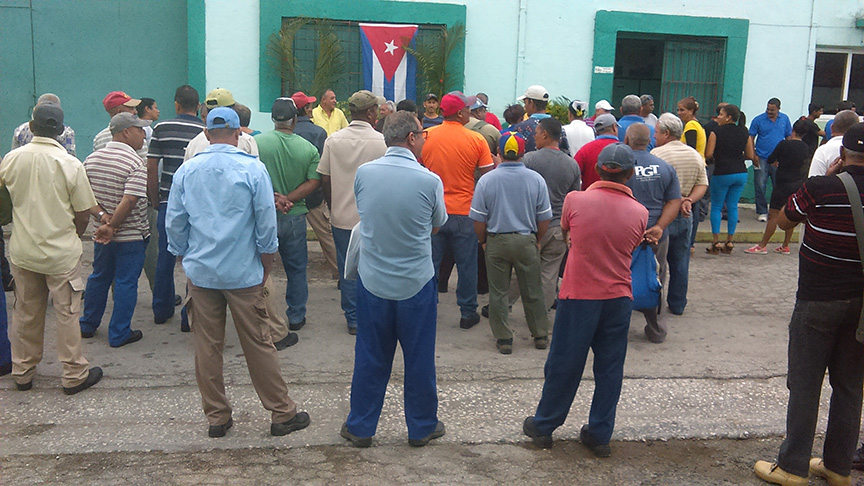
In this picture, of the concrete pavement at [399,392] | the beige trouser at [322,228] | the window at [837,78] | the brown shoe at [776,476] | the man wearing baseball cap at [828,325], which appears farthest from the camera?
the window at [837,78]

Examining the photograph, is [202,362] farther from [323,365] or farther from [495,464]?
[495,464]

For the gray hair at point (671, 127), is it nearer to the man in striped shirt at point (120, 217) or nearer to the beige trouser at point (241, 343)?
the beige trouser at point (241, 343)

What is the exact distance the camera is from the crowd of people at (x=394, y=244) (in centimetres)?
441

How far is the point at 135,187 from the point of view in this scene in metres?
6.30

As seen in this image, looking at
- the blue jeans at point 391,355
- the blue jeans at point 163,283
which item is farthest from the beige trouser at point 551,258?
the blue jeans at point 163,283

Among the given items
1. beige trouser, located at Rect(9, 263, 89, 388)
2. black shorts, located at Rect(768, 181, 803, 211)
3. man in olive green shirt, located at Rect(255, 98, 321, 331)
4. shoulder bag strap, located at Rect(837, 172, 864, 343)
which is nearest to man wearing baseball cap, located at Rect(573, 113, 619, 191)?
man in olive green shirt, located at Rect(255, 98, 321, 331)

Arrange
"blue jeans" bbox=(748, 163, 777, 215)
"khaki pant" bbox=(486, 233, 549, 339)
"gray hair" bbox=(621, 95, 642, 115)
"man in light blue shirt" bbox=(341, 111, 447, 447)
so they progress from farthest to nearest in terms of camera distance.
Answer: "blue jeans" bbox=(748, 163, 777, 215) → "gray hair" bbox=(621, 95, 642, 115) → "khaki pant" bbox=(486, 233, 549, 339) → "man in light blue shirt" bbox=(341, 111, 447, 447)

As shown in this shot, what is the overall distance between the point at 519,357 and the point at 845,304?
2.82m

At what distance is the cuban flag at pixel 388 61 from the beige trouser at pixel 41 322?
8127 millimetres

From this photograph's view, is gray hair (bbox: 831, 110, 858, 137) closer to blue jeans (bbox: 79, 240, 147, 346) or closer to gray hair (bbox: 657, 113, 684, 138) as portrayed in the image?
gray hair (bbox: 657, 113, 684, 138)

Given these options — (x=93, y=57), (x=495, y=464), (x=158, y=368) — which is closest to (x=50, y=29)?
(x=93, y=57)

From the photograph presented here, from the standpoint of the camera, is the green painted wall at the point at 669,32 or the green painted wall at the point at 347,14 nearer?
the green painted wall at the point at 347,14

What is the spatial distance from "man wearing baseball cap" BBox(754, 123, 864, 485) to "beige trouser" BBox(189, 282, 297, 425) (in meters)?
2.96

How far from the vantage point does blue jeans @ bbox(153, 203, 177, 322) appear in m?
6.94
